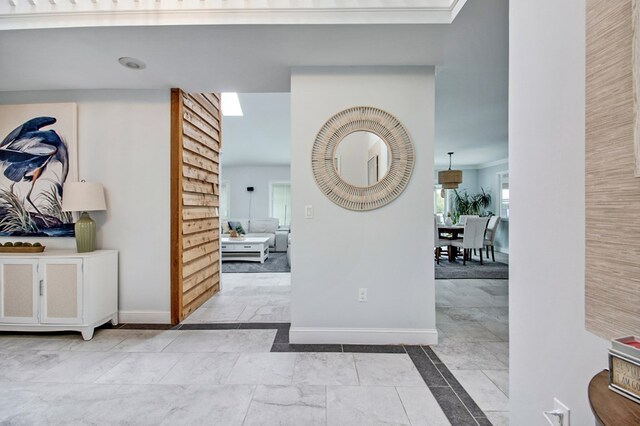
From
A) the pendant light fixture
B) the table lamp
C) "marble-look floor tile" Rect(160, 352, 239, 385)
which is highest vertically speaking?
the pendant light fixture

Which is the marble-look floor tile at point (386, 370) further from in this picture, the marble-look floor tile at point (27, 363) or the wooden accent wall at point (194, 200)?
the marble-look floor tile at point (27, 363)

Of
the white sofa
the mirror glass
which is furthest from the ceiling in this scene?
the white sofa

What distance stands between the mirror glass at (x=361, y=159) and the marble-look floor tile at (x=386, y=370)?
136cm

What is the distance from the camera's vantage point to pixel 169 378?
2068 mm

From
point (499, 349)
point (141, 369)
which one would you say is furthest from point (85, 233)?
point (499, 349)

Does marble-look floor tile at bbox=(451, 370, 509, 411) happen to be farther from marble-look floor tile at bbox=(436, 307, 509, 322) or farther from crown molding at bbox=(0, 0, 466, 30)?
crown molding at bbox=(0, 0, 466, 30)

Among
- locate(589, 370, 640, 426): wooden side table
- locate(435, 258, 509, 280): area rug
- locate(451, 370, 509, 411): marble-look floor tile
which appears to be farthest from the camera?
locate(435, 258, 509, 280): area rug

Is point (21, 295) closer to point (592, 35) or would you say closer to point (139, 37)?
point (139, 37)

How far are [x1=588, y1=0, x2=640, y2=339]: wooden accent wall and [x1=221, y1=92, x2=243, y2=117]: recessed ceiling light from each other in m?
6.33

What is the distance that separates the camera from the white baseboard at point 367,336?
2.57 m

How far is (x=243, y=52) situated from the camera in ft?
7.64

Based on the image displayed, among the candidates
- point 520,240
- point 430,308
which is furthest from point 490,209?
point 520,240

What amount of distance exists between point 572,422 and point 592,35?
3.91 feet

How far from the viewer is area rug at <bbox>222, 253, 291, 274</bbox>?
556 centimetres
